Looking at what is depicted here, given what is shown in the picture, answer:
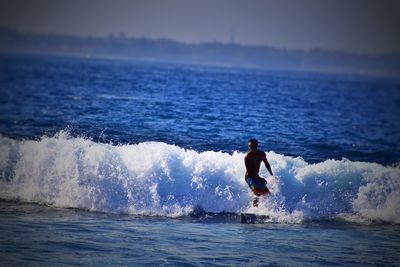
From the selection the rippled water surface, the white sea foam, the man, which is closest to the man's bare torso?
the man

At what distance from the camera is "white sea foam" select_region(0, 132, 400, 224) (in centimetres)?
1478

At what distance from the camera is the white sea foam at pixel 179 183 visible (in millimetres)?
14776

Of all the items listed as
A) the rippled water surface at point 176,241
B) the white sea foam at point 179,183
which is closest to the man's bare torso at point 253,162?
the white sea foam at point 179,183

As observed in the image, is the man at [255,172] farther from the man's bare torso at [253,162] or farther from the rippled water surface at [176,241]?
the rippled water surface at [176,241]

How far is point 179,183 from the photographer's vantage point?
15.4m

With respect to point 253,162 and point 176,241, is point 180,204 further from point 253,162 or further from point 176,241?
point 176,241

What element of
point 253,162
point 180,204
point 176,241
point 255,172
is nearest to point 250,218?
point 255,172

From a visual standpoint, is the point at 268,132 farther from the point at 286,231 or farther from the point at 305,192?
the point at 286,231

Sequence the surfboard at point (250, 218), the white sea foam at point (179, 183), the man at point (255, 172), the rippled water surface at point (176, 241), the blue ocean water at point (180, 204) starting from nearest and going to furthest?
the rippled water surface at point (176, 241) → the blue ocean water at point (180, 204) → the surfboard at point (250, 218) → the man at point (255, 172) → the white sea foam at point (179, 183)

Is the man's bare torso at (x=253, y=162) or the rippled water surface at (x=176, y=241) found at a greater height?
the man's bare torso at (x=253, y=162)

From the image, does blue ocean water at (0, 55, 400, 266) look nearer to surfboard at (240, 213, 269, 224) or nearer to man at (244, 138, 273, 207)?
surfboard at (240, 213, 269, 224)

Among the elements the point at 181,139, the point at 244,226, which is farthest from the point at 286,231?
the point at 181,139

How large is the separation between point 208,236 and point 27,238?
3.84m

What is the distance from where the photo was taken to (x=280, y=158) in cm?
1673
